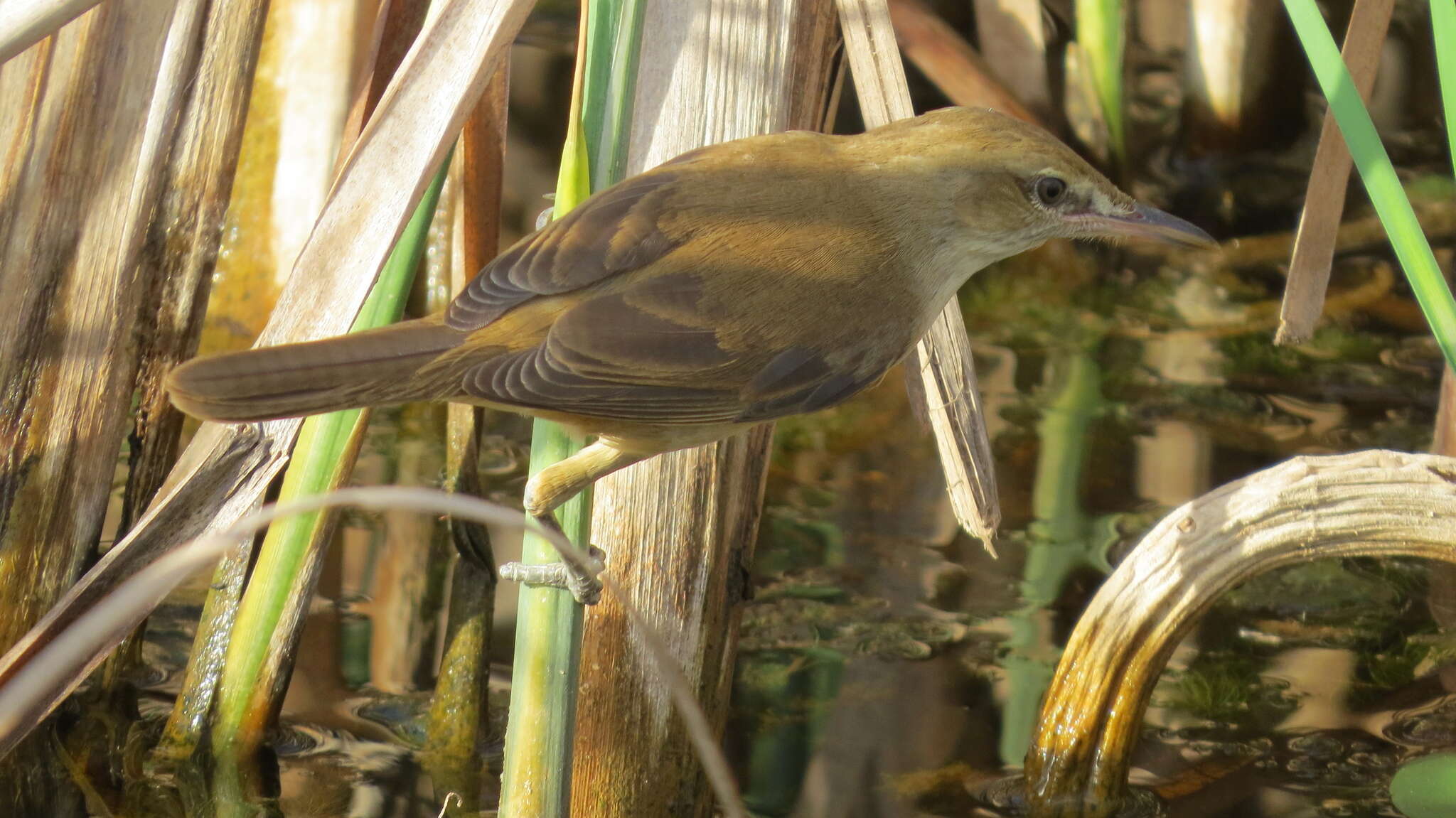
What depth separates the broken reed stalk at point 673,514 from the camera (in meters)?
2.35

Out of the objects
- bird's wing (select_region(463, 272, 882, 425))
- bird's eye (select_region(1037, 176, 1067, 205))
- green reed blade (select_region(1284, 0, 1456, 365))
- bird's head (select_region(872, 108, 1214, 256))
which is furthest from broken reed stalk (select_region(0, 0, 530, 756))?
green reed blade (select_region(1284, 0, 1456, 365))

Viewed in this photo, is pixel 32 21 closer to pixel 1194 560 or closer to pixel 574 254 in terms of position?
pixel 574 254

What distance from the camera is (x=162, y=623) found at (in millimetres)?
3104

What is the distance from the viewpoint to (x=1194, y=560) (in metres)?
2.56

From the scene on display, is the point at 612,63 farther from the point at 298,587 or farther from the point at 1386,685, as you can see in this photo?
the point at 1386,685

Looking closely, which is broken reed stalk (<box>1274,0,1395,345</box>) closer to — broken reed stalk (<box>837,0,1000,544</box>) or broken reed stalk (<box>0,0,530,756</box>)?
broken reed stalk (<box>837,0,1000,544</box>)

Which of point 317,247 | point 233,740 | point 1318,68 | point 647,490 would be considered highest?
point 1318,68

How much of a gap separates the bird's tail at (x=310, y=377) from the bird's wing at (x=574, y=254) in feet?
0.34

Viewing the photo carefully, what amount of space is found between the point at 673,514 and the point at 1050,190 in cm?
83

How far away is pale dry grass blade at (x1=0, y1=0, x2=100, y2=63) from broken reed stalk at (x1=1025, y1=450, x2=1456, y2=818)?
1.92 m

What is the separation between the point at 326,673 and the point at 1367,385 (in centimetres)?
304

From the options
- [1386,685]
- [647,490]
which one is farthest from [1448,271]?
[647,490]

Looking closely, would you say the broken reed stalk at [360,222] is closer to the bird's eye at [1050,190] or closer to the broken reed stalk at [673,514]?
the broken reed stalk at [673,514]

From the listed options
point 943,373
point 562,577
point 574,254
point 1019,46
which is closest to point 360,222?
point 574,254
